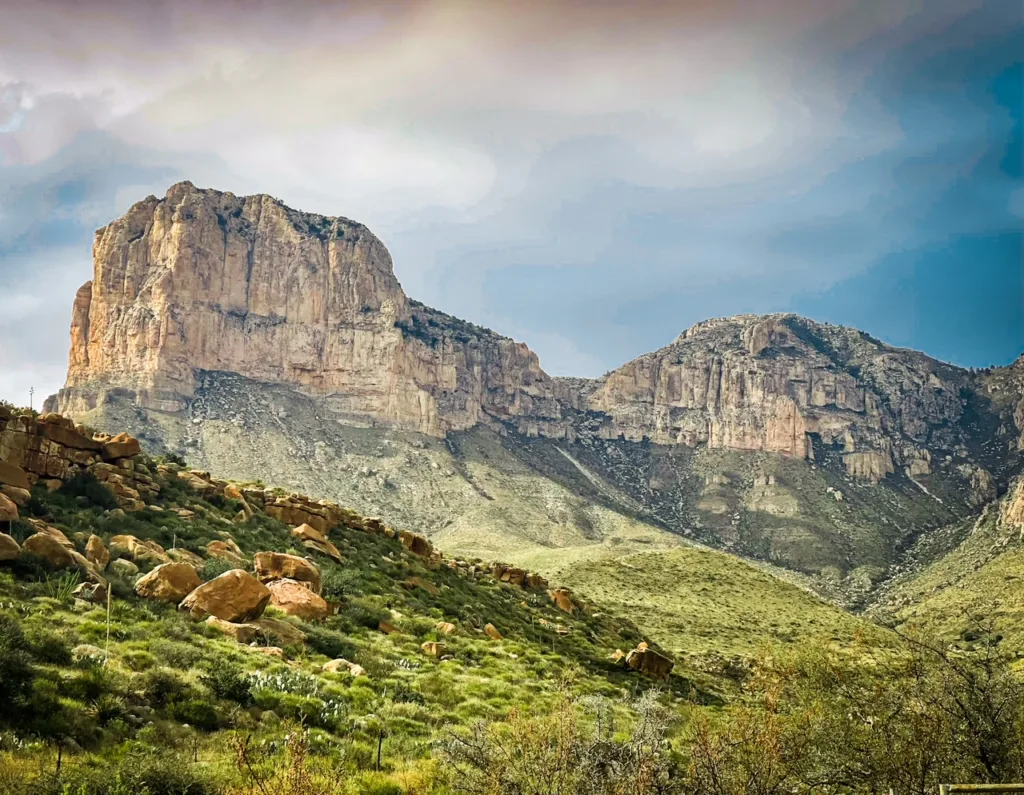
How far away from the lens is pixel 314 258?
167500 millimetres

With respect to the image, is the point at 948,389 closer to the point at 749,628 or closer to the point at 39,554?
the point at 749,628

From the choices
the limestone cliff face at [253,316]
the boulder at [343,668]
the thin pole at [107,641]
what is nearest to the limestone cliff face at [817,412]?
the limestone cliff face at [253,316]

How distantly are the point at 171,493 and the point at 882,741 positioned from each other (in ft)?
86.6

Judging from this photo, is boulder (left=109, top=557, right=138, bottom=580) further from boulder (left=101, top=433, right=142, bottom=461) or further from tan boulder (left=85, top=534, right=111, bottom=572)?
boulder (left=101, top=433, right=142, bottom=461)

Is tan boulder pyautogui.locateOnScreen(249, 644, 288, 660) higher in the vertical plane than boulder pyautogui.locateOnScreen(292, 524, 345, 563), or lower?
lower

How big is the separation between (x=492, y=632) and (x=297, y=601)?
29.0 ft

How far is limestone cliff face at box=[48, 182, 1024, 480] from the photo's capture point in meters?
144

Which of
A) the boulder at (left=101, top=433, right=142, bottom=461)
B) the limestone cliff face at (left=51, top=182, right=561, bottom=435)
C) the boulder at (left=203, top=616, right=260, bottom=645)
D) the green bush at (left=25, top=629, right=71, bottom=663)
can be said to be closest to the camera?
the green bush at (left=25, top=629, right=71, bottom=663)

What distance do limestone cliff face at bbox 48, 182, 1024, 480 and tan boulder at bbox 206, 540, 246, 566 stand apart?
113 meters

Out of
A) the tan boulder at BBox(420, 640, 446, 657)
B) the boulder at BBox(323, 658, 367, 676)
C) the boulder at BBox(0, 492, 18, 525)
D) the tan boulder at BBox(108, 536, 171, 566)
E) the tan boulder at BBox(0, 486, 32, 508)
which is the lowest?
the tan boulder at BBox(420, 640, 446, 657)

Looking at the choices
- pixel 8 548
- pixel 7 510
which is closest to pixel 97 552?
pixel 8 548

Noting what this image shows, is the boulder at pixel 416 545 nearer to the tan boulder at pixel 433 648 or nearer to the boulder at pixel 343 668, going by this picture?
the tan boulder at pixel 433 648

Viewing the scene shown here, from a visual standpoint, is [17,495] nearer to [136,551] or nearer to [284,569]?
Answer: [136,551]

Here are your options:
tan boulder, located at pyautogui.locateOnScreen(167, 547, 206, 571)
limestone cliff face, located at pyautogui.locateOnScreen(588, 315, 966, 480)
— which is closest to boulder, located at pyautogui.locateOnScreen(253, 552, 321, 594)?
tan boulder, located at pyautogui.locateOnScreen(167, 547, 206, 571)
